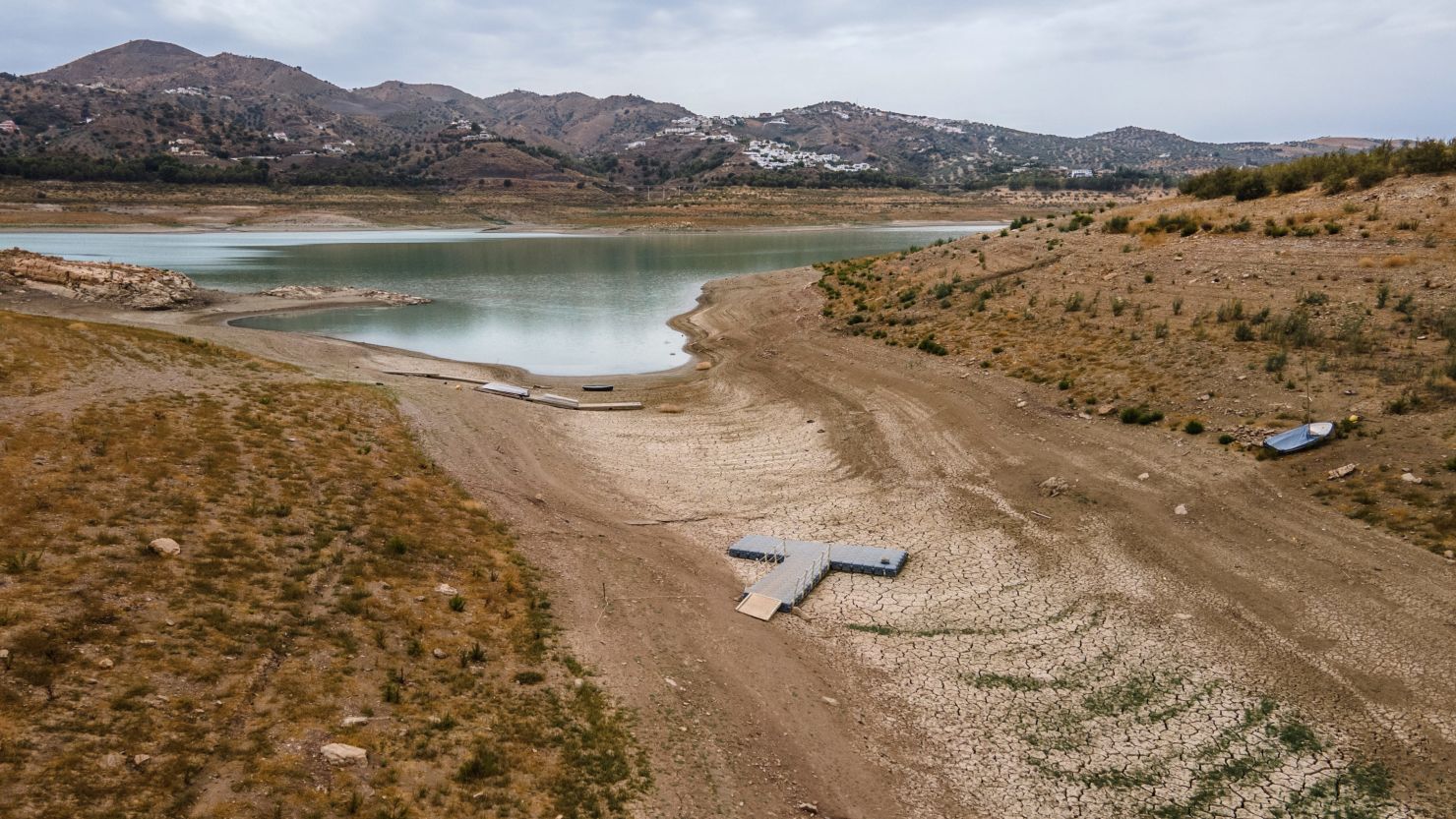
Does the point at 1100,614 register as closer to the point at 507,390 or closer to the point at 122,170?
the point at 507,390

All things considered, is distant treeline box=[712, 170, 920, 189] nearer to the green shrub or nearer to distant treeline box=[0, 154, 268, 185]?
distant treeline box=[0, 154, 268, 185]

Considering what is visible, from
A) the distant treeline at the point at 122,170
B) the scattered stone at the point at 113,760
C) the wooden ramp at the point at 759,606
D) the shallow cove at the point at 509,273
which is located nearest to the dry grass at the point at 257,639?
the scattered stone at the point at 113,760

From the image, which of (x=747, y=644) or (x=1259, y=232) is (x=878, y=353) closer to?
(x=1259, y=232)

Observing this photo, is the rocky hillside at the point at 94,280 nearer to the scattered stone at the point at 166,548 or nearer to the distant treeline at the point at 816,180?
the scattered stone at the point at 166,548

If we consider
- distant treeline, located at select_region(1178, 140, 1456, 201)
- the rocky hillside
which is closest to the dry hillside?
distant treeline, located at select_region(1178, 140, 1456, 201)

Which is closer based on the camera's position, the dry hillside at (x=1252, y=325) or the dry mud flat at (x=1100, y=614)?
the dry mud flat at (x=1100, y=614)

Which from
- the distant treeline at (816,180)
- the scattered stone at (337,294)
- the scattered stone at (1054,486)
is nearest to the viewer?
the scattered stone at (1054,486)

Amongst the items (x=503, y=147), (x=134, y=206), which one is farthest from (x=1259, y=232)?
(x=503, y=147)

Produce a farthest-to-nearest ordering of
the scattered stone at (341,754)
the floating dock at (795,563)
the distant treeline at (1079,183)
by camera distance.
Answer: the distant treeline at (1079,183) < the floating dock at (795,563) < the scattered stone at (341,754)
